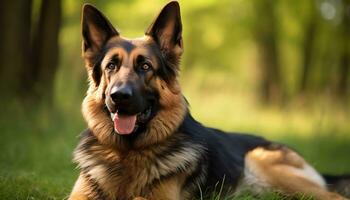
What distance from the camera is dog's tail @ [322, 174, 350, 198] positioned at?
6742mm

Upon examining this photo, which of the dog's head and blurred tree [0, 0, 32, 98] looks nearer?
the dog's head

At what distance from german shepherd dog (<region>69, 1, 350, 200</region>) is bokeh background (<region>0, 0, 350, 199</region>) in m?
1.01

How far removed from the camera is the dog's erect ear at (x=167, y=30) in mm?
5609

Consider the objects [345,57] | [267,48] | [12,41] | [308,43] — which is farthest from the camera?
[267,48]

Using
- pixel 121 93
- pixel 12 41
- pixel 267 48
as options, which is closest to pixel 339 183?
pixel 121 93

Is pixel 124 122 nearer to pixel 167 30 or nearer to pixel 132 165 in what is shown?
pixel 132 165

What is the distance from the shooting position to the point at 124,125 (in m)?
5.30

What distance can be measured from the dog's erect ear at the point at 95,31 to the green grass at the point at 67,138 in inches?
65.6

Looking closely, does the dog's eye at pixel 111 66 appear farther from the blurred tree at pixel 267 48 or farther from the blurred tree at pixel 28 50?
the blurred tree at pixel 267 48

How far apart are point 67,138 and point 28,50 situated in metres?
Answer: 2.53

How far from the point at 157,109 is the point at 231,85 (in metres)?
23.9

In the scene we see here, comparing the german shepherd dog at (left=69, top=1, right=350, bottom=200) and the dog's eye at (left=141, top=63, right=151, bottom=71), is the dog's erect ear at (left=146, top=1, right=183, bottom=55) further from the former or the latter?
the dog's eye at (left=141, top=63, right=151, bottom=71)

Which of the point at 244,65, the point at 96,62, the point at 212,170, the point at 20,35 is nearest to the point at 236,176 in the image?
the point at 212,170

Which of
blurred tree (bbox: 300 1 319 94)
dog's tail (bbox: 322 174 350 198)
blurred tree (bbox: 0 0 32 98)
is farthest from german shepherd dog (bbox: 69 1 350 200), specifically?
blurred tree (bbox: 300 1 319 94)
